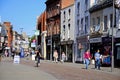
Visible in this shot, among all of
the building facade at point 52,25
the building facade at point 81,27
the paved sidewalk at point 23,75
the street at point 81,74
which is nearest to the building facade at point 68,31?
the building facade at point 81,27

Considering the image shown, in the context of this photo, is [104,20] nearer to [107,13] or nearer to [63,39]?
[107,13]

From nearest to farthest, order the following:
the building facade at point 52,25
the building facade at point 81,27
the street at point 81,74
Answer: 1. the street at point 81,74
2. the building facade at point 81,27
3. the building facade at point 52,25

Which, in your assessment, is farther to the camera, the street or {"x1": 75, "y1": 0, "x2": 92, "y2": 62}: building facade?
{"x1": 75, "y1": 0, "x2": 92, "y2": 62}: building facade

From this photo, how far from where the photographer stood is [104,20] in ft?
167

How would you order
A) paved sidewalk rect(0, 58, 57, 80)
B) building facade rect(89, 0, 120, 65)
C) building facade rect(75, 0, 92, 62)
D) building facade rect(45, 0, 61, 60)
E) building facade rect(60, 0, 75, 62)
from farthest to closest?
building facade rect(45, 0, 61, 60) < building facade rect(60, 0, 75, 62) < building facade rect(75, 0, 92, 62) < building facade rect(89, 0, 120, 65) < paved sidewalk rect(0, 58, 57, 80)

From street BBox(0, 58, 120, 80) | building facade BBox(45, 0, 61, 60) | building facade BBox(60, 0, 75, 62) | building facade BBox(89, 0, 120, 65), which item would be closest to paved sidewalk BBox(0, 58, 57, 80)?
street BBox(0, 58, 120, 80)

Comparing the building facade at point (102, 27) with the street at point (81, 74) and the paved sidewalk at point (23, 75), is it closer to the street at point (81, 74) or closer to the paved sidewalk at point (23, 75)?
the street at point (81, 74)

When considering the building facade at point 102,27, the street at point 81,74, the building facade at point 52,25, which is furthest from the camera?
the building facade at point 52,25

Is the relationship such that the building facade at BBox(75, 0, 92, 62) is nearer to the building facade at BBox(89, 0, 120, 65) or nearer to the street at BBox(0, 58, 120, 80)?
the building facade at BBox(89, 0, 120, 65)

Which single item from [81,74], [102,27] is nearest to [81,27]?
[102,27]

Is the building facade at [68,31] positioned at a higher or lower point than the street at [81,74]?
higher

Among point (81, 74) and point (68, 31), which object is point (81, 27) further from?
point (81, 74)

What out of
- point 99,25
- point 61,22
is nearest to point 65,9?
point 61,22

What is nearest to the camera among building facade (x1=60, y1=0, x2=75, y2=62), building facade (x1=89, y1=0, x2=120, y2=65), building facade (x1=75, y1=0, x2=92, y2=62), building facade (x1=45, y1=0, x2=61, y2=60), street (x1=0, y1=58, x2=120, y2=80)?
street (x1=0, y1=58, x2=120, y2=80)
